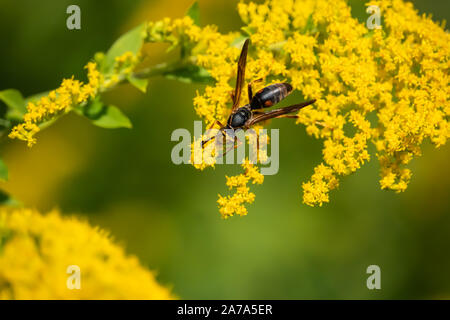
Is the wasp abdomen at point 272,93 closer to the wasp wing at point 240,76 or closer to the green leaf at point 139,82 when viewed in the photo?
the wasp wing at point 240,76

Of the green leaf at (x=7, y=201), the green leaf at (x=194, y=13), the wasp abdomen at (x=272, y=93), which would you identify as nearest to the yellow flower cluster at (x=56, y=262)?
the green leaf at (x=7, y=201)

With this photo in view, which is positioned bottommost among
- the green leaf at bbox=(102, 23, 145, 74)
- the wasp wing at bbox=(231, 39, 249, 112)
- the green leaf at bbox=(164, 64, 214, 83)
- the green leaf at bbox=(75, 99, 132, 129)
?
the green leaf at bbox=(75, 99, 132, 129)

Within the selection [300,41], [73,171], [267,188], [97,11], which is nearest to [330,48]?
[300,41]

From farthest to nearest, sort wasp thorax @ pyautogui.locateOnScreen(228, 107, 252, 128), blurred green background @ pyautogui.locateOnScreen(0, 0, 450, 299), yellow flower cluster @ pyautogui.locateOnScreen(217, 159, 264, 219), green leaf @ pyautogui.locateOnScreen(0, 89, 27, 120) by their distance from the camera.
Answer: blurred green background @ pyautogui.locateOnScreen(0, 0, 450, 299)
wasp thorax @ pyautogui.locateOnScreen(228, 107, 252, 128)
green leaf @ pyautogui.locateOnScreen(0, 89, 27, 120)
yellow flower cluster @ pyautogui.locateOnScreen(217, 159, 264, 219)

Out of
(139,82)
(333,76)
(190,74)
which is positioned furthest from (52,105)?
(333,76)

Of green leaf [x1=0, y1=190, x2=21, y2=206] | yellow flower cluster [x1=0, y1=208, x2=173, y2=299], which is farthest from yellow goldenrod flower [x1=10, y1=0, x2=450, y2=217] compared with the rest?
yellow flower cluster [x1=0, y1=208, x2=173, y2=299]

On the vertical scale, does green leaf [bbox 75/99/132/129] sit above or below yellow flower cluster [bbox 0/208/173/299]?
above

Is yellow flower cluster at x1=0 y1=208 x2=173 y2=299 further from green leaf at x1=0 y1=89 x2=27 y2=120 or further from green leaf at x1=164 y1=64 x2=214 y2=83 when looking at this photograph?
green leaf at x1=164 y1=64 x2=214 y2=83
